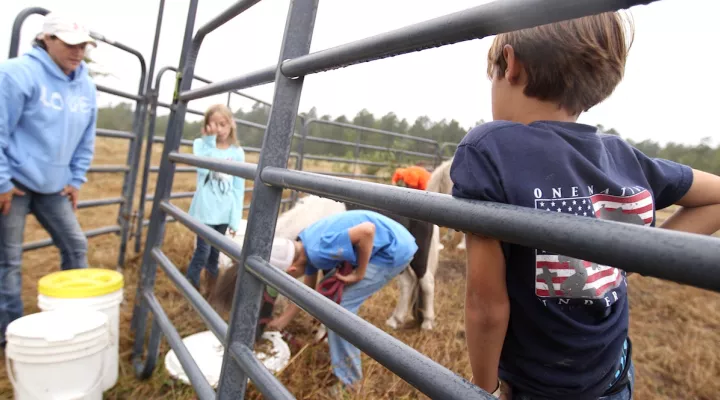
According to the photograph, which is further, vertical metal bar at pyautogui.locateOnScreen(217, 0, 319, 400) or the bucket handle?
the bucket handle

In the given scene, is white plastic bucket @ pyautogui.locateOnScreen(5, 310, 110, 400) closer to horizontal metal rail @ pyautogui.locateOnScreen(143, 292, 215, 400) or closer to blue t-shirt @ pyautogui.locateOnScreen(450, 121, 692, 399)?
horizontal metal rail @ pyautogui.locateOnScreen(143, 292, 215, 400)

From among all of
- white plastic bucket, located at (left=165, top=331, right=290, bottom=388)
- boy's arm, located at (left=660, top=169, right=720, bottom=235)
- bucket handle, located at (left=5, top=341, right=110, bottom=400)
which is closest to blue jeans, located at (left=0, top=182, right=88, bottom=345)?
bucket handle, located at (left=5, top=341, right=110, bottom=400)

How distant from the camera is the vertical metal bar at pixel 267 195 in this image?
0.89m

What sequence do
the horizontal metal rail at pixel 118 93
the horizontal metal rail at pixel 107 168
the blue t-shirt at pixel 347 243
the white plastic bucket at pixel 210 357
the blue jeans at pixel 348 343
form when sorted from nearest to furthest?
the white plastic bucket at pixel 210 357 < the blue jeans at pixel 348 343 < the blue t-shirt at pixel 347 243 < the horizontal metal rail at pixel 118 93 < the horizontal metal rail at pixel 107 168

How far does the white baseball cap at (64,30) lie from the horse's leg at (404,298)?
262 centimetres

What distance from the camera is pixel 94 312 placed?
1.72 metres

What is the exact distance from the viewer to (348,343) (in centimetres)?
214

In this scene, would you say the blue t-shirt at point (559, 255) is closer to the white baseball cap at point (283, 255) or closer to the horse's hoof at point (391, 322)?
the white baseball cap at point (283, 255)

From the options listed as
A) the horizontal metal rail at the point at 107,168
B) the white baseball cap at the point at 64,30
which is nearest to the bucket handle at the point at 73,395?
the white baseball cap at the point at 64,30

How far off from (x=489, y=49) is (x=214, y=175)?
2622mm

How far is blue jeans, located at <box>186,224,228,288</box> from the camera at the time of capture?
299 cm

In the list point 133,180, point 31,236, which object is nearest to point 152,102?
point 133,180

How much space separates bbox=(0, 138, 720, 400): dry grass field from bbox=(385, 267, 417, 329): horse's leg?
10 cm

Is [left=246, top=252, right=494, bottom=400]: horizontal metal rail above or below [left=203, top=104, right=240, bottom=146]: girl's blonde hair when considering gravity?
below
